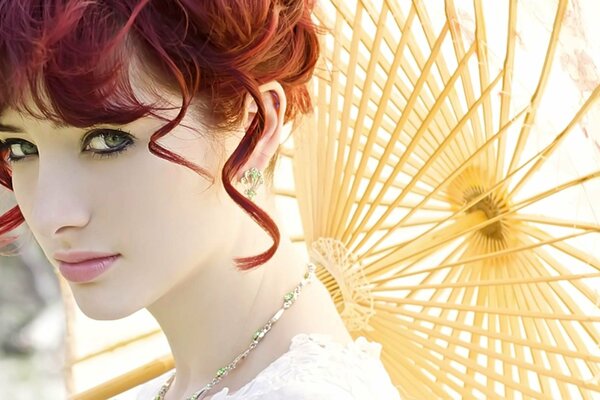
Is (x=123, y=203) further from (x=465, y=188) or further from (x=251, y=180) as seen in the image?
(x=465, y=188)

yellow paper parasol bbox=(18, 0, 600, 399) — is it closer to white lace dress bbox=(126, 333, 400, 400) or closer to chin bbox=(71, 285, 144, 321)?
white lace dress bbox=(126, 333, 400, 400)

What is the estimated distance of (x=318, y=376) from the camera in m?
→ 0.93

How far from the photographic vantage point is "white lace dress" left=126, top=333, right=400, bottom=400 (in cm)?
91

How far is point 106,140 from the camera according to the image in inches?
35.6

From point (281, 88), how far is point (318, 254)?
36 centimetres

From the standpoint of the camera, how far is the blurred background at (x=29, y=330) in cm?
392

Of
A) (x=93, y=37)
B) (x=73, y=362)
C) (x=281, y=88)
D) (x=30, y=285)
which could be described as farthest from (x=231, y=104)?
(x=30, y=285)

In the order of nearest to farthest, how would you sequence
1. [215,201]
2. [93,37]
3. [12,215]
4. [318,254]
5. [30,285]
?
[93,37] → [215,201] → [12,215] → [318,254] → [30,285]

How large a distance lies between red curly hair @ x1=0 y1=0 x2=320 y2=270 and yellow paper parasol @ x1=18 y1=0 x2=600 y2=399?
224mm

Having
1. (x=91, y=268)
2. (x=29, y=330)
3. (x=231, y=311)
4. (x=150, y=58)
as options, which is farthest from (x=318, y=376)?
(x=29, y=330)

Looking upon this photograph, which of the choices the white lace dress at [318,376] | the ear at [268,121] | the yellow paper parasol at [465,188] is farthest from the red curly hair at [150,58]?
the yellow paper parasol at [465,188]

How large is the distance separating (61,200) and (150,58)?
168 mm

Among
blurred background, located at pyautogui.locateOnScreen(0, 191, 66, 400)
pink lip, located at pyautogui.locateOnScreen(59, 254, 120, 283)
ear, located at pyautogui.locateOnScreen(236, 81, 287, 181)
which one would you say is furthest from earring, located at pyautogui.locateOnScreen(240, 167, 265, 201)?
blurred background, located at pyautogui.locateOnScreen(0, 191, 66, 400)

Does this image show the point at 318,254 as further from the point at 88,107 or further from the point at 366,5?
the point at 88,107
